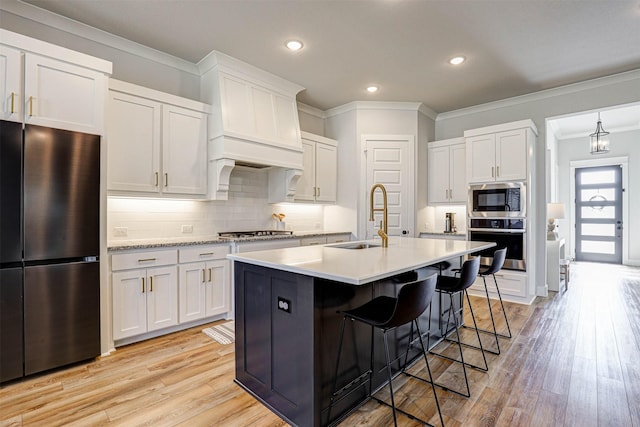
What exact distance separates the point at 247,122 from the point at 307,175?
4.26ft

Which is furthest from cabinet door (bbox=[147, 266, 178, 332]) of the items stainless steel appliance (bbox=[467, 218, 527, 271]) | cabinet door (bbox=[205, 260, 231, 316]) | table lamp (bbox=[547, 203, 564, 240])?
table lamp (bbox=[547, 203, 564, 240])

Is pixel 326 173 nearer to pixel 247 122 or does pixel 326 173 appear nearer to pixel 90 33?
pixel 247 122

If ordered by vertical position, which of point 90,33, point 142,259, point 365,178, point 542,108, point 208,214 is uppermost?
A: point 90,33

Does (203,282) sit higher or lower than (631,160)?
lower

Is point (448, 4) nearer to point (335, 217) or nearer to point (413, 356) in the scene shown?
point (413, 356)

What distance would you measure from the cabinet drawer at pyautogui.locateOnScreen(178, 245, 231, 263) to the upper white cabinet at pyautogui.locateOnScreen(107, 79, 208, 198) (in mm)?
631

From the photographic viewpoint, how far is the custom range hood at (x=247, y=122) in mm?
3496

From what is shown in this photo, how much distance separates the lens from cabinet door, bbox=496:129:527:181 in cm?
418

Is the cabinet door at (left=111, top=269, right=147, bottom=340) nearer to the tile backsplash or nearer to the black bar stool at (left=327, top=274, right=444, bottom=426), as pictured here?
the tile backsplash

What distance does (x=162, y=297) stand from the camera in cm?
296

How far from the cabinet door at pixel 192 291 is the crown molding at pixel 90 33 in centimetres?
221

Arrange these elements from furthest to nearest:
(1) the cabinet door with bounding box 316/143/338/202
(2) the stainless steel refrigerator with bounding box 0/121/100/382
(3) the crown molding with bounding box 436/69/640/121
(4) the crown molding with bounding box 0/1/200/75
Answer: (1) the cabinet door with bounding box 316/143/338/202, (3) the crown molding with bounding box 436/69/640/121, (4) the crown molding with bounding box 0/1/200/75, (2) the stainless steel refrigerator with bounding box 0/121/100/382

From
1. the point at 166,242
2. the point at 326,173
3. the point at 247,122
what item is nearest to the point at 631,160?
the point at 326,173

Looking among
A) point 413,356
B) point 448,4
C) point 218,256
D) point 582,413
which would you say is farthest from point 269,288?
point 448,4
